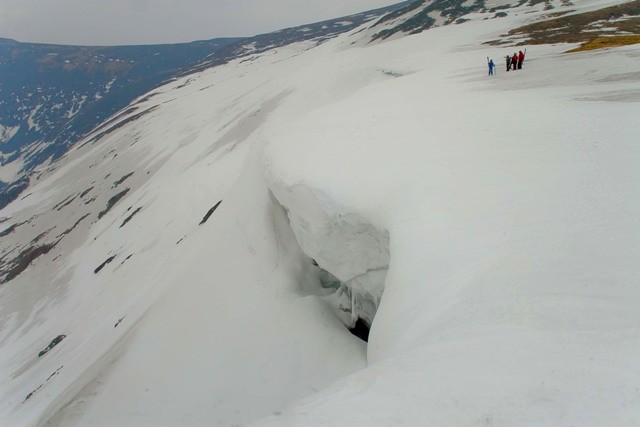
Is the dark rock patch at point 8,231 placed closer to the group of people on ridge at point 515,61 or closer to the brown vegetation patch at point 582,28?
the brown vegetation patch at point 582,28

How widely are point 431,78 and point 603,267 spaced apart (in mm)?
19869

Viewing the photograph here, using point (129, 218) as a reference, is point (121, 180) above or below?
below

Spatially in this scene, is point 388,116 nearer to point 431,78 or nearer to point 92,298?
point 431,78

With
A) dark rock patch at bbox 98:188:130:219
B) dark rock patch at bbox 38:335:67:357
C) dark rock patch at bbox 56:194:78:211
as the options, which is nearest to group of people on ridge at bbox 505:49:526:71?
dark rock patch at bbox 38:335:67:357

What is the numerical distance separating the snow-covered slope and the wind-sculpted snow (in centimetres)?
7

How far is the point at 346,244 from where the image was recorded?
10.8m

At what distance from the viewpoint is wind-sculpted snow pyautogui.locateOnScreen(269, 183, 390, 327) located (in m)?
10.1

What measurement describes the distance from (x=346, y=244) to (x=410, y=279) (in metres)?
3.98

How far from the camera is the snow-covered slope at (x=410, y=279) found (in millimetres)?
4444

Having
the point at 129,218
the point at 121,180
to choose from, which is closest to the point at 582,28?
the point at 129,218

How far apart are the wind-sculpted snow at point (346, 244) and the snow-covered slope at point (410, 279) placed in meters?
0.07

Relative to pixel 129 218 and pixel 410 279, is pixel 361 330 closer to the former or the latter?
pixel 410 279

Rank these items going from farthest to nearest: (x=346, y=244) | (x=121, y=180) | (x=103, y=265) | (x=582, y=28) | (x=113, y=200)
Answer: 1. (x=121, y=180)
2. (x=113, y=200)
3. (x=103, y=265)
4. (x=582, y=28)
5. (x=346, y=244)

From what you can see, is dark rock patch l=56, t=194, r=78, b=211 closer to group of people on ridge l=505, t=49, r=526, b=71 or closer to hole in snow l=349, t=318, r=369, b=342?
group of people on ridge l=505, t=49, r=526, b=71
